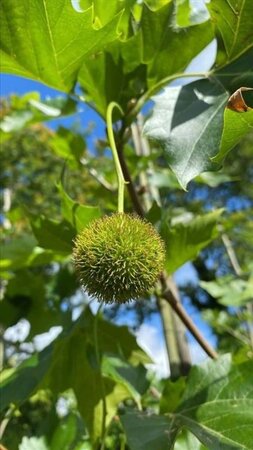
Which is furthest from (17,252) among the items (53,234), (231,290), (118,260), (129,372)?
(231,290)

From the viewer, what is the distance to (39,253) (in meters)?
1.92

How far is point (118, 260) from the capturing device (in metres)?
1.30

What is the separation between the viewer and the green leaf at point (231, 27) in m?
1.42

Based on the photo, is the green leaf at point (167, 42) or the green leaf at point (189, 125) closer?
the green leaf at point (189, 125)

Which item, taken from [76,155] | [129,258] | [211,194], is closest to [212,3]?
[129,258]

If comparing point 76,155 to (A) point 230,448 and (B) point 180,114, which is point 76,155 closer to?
(B) point 180,114

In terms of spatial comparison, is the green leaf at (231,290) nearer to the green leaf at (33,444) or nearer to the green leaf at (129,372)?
the green leaf at (129,372)

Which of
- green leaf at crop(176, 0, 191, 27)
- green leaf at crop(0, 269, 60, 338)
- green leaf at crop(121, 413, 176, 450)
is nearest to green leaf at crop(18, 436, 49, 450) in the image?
green leaf at crop(121, 413, 176, 450)

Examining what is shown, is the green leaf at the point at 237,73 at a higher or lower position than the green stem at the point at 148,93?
lower

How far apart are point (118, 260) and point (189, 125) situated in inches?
13.1

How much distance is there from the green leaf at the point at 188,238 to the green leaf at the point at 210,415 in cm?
34

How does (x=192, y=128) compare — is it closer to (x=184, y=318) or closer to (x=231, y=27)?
(x=231, y=27)

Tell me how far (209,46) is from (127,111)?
277 millimetres

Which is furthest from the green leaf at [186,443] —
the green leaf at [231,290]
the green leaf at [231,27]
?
the green leaf at [231,290]
